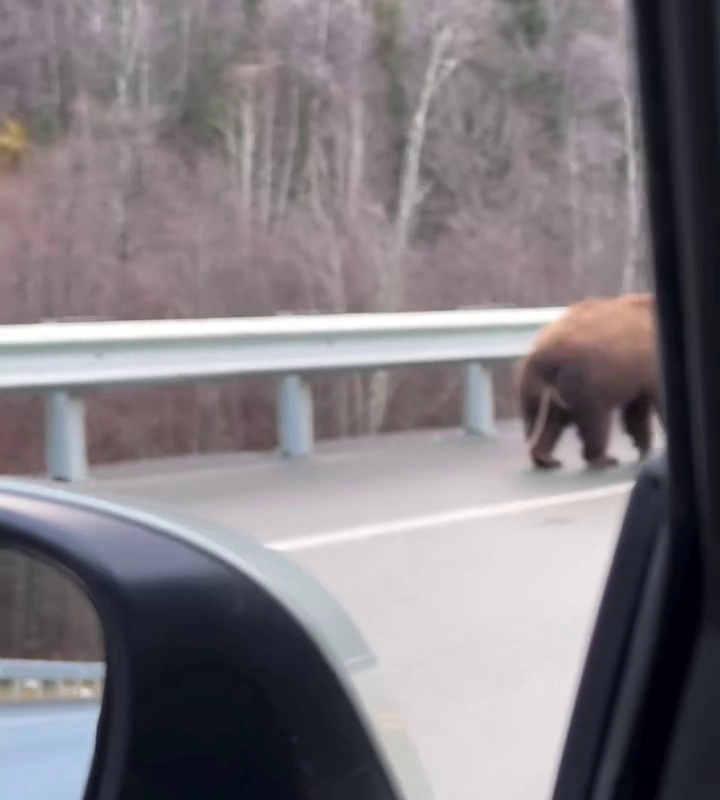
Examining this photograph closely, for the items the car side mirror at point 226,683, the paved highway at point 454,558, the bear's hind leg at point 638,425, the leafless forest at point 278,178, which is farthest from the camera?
the leafless forest at point 278,178

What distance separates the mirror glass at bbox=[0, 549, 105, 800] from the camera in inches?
81.0

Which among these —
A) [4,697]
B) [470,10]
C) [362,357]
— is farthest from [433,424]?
[4,697]

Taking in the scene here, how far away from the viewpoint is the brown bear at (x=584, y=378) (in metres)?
8.70

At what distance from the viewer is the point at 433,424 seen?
10016 mm

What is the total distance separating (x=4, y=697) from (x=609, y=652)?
876mm

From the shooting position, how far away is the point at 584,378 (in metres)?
10.0

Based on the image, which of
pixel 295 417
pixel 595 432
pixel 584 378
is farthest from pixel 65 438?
pixel 584 378

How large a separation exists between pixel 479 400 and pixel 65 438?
3287mm

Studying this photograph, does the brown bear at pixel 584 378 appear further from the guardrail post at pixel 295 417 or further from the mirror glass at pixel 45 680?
the mirror glass at pixel 45 680

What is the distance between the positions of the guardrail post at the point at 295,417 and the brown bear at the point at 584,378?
49.3 inches

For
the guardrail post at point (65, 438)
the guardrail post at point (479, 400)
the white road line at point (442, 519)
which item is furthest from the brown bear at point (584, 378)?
the guardrail post at point (65, 438)

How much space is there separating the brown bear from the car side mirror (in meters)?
6.74

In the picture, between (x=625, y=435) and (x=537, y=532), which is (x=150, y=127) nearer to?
(x=625, y=435)

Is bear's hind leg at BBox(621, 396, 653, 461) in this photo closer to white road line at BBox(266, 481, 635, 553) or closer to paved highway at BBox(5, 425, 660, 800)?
paved highway at BBox(5, 425, 660, 800)
